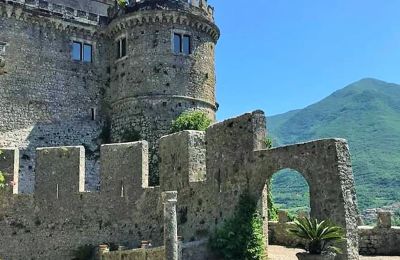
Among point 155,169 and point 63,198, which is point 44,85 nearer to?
point 155,169

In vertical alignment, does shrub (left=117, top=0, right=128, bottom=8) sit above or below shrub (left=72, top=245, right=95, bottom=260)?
above

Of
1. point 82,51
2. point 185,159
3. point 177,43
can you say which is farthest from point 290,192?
point 185,159

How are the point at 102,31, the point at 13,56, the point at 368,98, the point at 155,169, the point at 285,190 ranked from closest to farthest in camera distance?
the point at 155,169 < the point at 13,56 < the point at 102,31 < the point at 285,190 < the point at 368,98

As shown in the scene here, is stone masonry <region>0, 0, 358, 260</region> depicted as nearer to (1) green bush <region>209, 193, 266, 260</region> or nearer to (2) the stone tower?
(2) the stone tower

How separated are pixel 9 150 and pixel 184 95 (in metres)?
12.7

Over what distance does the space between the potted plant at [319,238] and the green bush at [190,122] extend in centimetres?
1680

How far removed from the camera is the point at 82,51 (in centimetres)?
3688

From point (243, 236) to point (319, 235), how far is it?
11.6 ft

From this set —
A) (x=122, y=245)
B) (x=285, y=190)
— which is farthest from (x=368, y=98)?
(x=122, y=245)

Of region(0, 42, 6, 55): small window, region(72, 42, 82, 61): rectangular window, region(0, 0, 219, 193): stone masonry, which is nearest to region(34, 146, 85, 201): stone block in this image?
region(0, 0, 219, 193): stone masonry

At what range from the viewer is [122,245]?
24922mm

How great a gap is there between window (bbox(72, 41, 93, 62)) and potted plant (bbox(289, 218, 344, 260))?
23.0m

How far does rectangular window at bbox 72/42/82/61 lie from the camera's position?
36.6m

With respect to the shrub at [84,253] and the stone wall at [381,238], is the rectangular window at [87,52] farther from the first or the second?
the stone wall at [381,238]
